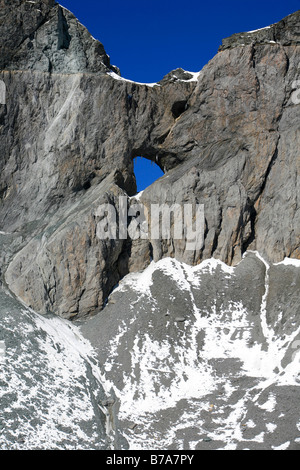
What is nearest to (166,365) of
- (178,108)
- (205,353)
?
(205,353)

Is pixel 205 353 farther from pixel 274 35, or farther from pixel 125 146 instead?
pixel 274 35

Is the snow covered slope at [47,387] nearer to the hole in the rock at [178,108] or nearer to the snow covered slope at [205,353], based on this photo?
the snow covered slope at [205,353]

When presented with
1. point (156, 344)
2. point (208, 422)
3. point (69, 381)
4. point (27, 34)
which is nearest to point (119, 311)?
point (156, 344)

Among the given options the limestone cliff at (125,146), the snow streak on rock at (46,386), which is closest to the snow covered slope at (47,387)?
the snow streak on rock at (46,386)

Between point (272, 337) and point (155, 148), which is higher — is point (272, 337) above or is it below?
below
